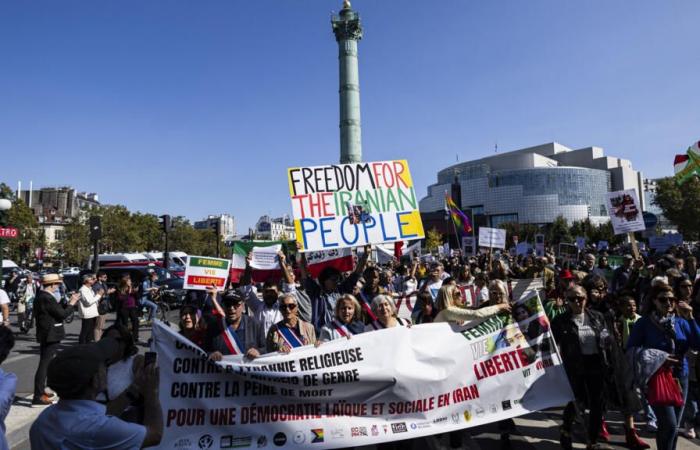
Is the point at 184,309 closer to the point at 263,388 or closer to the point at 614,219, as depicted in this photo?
the point at 263,388

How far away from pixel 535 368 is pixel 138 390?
3495mm

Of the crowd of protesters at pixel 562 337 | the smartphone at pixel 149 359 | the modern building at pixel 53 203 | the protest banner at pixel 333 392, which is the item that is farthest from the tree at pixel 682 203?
the modern building at pixel 53 203

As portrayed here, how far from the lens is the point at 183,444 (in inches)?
149

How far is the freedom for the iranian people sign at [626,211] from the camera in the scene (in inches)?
462

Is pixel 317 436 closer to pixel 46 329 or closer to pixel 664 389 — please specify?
pixel 664 389

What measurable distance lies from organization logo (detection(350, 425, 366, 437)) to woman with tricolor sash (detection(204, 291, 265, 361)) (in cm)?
115

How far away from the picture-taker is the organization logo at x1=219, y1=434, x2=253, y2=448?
383 centimetres

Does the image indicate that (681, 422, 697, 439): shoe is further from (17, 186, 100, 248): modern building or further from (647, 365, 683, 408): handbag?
(17, 186, 100, 248): modern building

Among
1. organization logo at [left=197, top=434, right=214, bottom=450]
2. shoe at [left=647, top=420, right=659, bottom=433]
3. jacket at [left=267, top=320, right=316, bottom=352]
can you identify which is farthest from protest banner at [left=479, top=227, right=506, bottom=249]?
organization logo at [left=197, top=434, right=214, bottom=450]

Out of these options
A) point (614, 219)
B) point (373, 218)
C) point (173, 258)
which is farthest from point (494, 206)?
point (373, 218)

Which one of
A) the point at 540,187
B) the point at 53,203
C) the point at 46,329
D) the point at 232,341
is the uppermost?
the point at 540,187

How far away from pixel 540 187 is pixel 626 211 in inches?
4077

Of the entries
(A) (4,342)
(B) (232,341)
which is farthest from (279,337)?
(A) (4,342)

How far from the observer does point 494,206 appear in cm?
11138
